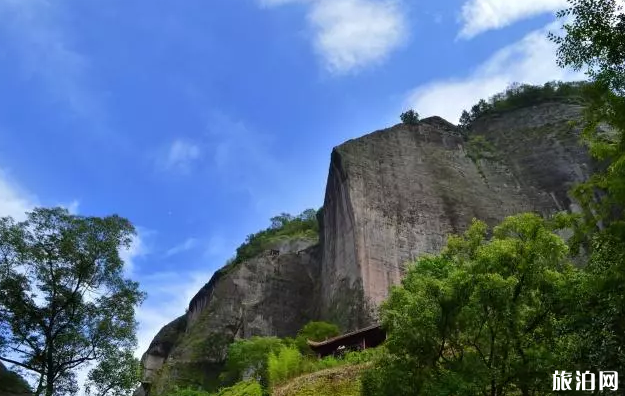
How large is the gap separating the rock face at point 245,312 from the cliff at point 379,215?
8 cm

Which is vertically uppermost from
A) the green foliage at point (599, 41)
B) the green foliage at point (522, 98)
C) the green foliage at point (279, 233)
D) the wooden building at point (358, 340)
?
the green foliage at point (522, 98)

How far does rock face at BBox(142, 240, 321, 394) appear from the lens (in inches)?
1384

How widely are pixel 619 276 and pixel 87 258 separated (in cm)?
1454

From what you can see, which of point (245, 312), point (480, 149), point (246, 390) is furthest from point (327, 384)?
point (480, 149)

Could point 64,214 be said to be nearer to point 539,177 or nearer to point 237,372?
point 237,372

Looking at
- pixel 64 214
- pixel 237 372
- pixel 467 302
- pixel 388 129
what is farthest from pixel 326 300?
pixel 467 302

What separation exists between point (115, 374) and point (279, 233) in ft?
119

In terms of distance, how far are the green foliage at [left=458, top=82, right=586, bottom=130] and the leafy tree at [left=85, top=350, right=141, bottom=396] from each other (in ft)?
128

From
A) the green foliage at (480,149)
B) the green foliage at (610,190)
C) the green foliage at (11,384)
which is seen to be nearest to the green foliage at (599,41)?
the green foliage at (610,190)

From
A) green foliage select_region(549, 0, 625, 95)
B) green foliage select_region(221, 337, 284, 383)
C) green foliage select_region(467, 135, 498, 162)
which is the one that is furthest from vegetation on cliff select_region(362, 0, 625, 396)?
green foliage select_region(467, 135, 498, 162)

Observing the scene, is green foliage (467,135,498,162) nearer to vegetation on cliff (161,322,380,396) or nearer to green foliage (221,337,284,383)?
vegetation on cliff (161,322,380,396)

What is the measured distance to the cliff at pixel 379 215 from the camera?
3381 cm

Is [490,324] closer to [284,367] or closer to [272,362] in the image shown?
[284,367]

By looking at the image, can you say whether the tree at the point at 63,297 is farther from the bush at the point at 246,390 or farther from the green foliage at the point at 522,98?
the green foliage at the point at 522,98
